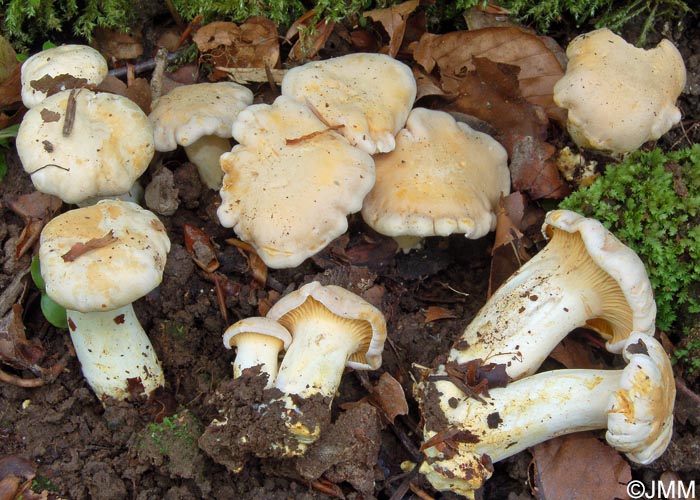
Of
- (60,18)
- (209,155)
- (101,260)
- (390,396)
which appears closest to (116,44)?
(60,18)

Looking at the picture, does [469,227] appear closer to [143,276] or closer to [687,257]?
[687,257]

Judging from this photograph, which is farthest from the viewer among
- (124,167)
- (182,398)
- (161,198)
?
(161,198)

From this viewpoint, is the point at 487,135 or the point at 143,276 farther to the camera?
the point at 487,135

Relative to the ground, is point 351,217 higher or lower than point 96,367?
higher

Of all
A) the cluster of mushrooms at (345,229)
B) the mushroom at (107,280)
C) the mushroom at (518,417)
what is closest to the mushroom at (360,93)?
the cluster of mushrooms at (345,229)

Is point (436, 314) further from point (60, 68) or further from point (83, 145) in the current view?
point (60, 68)

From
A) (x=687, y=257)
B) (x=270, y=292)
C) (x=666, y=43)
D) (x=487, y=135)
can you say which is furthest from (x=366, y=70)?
(x=687, y=257)
